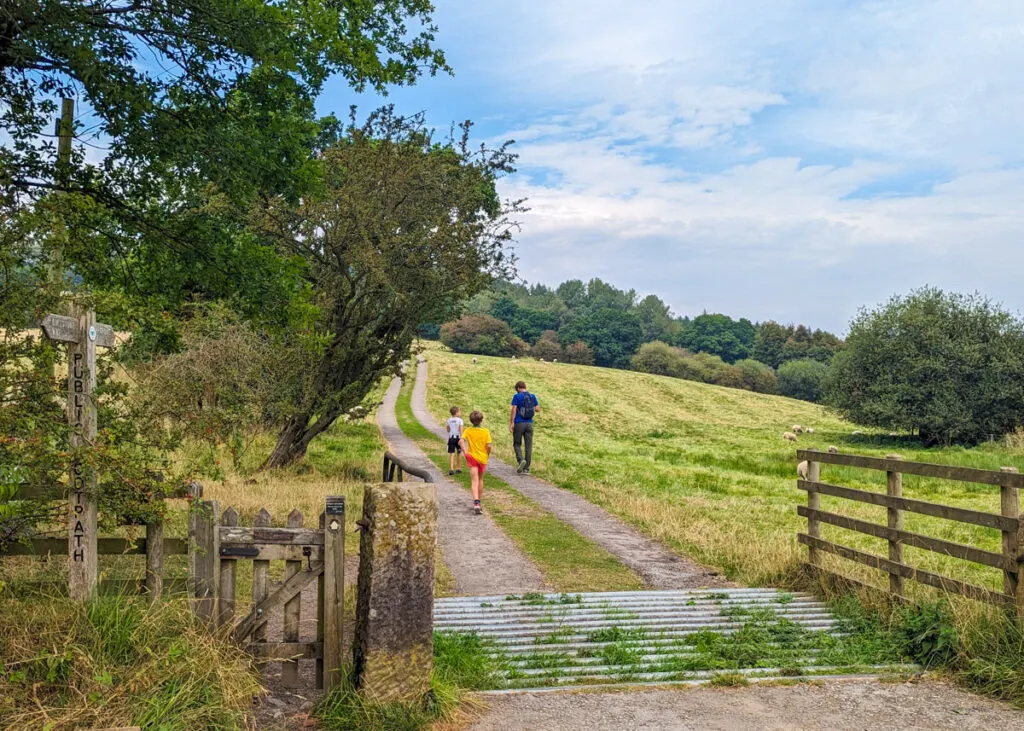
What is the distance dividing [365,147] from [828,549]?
12.6 m

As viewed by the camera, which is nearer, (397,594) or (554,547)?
(397,594)

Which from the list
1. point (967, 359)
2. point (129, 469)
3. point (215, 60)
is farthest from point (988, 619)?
point (967, 359)

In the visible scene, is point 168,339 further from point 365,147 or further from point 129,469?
point 365,147

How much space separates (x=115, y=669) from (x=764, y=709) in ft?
14.2

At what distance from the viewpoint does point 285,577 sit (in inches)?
228

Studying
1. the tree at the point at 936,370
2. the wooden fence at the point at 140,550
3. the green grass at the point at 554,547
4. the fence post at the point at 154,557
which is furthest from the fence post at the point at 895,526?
the tree at the point at 936,370

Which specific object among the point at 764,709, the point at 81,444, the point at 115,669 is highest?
the point at 81,444

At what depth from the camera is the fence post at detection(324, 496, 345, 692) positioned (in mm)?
5629

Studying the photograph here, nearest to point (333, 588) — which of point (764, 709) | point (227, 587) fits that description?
point (227, 587)

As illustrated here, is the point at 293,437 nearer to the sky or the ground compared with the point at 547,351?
nearer to the ground

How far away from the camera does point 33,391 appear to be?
17.9ft

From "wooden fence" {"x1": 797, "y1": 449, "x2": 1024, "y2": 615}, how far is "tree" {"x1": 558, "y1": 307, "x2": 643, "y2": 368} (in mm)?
96916

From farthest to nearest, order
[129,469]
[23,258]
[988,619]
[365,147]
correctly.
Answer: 1. [365,147]
2. [988,619]
3. [23,258]
4. [129,469]

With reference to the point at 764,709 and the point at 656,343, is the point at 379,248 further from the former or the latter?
the point at 656,343
